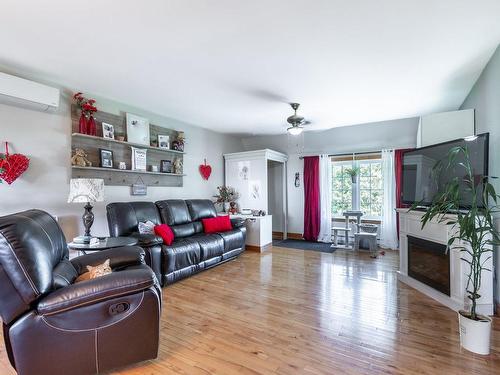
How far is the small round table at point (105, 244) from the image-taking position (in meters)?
2.57

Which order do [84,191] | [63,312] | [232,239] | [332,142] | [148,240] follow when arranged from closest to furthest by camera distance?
[63,312] → [84,191] → [148,240] → [232,239] → [332,142]

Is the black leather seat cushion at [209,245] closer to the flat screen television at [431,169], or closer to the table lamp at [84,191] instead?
the table lamp at [84,191]

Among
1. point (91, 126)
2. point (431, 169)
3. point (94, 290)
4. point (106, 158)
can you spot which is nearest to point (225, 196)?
point (106, 158)

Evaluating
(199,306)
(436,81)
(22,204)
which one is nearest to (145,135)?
(22,204)

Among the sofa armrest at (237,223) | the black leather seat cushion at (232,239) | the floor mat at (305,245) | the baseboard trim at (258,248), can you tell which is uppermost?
the sofa armrest at (237,223)

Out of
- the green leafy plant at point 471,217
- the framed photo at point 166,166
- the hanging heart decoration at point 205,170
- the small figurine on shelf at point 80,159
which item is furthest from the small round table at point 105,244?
the green leafy plant at point 471,217

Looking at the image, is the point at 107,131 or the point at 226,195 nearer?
the point at 107,131

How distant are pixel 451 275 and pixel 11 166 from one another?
4.60 m

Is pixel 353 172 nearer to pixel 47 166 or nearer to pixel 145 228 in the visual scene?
pixel 145 228

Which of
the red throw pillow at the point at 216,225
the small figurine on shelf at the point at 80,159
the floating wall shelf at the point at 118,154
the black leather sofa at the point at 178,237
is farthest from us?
the red throw pillow at the point at 216,225

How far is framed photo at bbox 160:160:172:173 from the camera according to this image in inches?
176

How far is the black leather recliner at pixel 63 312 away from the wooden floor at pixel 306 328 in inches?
11.4

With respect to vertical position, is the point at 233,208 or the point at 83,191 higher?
the point at 83,191

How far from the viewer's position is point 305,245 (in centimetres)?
546
